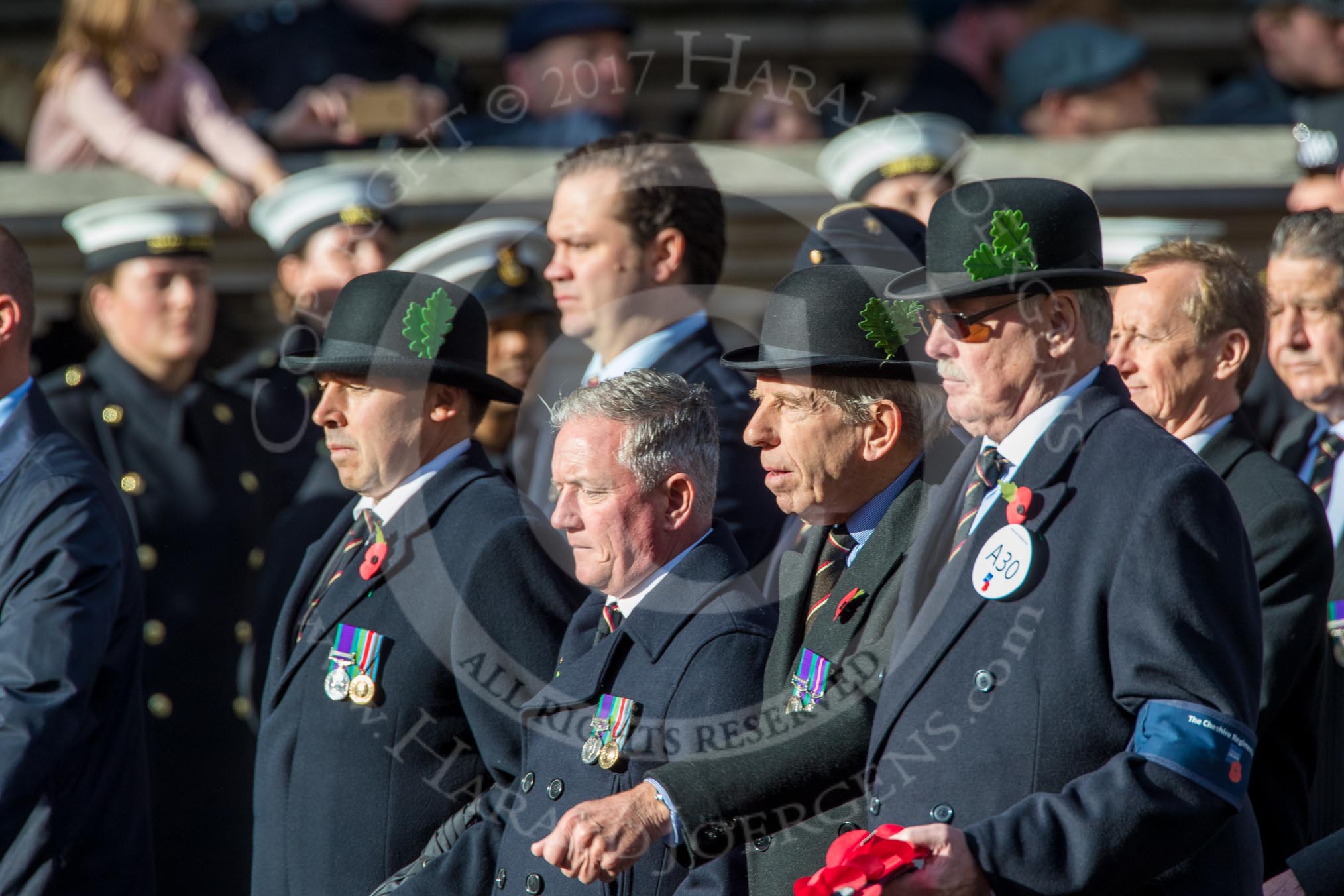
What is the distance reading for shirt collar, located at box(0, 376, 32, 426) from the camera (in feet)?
→ 13.9

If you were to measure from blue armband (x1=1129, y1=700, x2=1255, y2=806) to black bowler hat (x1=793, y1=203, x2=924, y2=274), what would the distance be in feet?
5.39

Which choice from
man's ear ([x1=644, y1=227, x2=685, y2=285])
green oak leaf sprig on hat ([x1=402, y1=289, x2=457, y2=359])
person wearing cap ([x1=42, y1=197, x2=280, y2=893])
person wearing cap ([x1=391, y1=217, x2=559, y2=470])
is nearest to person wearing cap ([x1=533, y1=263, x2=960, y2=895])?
green oak leaf sprig on hat ([x1=402, y1=289, x2=457, y2=359])

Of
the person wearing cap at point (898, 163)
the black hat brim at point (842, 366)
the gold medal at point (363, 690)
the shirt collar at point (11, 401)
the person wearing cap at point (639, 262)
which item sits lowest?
the gold medal at point (363, 690)

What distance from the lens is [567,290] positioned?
4566 millimetres

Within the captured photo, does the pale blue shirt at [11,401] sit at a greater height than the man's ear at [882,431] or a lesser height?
greater

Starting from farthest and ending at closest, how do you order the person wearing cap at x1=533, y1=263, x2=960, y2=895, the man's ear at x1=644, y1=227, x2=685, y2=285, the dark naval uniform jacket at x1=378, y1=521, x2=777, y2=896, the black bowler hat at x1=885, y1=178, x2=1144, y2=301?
1. the man's ear at x1=644, y1=227, x2=685, y2=285
2. the dark naval uniform jacket at x1=378, y1=521, x2=777, y2=896
3. the person wearing cap at x1=533, y1=263, x2=960, y2=895
4. the black bowler hat at x1=885, y1=178, x2=1144, y2=301

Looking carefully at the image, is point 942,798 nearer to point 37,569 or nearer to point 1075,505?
point 1075,505

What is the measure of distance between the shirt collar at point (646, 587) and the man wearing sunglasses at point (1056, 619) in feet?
1.83

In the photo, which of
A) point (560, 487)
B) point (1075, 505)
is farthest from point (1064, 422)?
point (560, 487)

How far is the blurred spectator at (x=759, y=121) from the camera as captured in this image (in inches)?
289

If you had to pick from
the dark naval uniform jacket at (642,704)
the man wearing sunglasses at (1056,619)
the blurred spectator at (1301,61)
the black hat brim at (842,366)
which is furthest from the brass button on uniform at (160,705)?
the blurred spectator at (1301,61)

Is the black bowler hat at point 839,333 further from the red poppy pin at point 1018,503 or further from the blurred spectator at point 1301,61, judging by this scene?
the blurred spectator at point 1301,61

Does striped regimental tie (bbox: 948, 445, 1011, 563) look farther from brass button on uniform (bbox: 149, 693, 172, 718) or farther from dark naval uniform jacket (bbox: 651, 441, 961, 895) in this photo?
brass button on uniform (bbox: 149, 693, 172, 718)

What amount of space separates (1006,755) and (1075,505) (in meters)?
0.41
